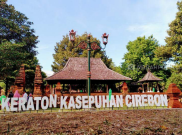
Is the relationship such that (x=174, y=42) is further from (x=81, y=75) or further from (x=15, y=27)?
(x=15, y=27)

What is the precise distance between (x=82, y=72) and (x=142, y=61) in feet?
60.6

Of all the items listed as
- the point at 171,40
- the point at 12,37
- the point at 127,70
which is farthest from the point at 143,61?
the point at 12,37

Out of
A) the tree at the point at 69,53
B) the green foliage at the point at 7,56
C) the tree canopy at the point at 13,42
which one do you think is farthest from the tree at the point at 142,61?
the green foliage at the point at 7,56

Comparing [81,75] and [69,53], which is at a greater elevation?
[69,53]

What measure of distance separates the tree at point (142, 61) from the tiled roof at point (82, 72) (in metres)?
14.0

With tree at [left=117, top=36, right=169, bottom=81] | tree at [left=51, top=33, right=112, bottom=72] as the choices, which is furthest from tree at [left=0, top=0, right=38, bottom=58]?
tree at [left=117, top=36, right=169, bottom=81]

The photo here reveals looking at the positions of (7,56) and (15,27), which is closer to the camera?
(7,56)

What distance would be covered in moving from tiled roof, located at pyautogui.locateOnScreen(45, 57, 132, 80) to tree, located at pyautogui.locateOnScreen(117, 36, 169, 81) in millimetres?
14021

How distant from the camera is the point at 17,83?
10.6 meters

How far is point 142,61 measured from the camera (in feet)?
106

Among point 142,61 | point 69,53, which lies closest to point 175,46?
point 142,61

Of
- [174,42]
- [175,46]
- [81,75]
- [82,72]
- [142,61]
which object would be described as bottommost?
[81,75]

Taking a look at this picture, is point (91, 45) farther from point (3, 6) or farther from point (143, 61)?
point (143, 61)

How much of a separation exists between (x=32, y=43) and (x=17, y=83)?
16.5m
